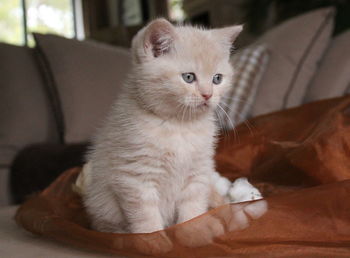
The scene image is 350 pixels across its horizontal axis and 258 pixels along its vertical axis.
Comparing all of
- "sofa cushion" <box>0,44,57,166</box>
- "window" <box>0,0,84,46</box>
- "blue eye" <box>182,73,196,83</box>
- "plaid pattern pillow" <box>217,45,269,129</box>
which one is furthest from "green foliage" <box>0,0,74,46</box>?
"blue eye" <box>182,73,196,83</box>

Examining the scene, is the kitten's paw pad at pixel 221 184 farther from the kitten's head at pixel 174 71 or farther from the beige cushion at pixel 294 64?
the beige cushion at pixel 294 64

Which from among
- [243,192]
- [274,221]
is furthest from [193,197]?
[274,221]

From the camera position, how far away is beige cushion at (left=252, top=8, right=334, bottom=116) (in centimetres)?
181

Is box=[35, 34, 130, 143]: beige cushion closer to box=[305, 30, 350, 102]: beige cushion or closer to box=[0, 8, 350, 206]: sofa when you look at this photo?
box=[0, 8, 350, 206]: sofa

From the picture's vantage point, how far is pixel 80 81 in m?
1.88

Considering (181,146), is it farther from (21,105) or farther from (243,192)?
(21,105)

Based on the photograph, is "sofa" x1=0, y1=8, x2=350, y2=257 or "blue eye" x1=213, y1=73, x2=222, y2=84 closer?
"blue eye" x1=213, y1=73, x2=222, y2=84

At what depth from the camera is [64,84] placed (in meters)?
1.84

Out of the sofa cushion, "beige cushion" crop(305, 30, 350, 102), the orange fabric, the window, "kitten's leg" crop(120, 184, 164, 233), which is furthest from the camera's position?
the window

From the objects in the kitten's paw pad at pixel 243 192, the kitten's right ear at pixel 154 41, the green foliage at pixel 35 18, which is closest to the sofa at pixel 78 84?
the kitten's paw pad at pixel 243 192

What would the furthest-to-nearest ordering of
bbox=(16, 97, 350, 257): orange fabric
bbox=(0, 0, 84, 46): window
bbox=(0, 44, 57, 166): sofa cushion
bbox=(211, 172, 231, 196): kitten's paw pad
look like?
bbox=(0, 0, 84, 46): window < bbox=(0, 44, 57, 166): sofa cushion < bbox=(211, 172, 231, 196): kitten's paw pad < bbox=(16, 97, 350, 257): orange fabric

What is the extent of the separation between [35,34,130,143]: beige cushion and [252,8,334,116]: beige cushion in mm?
730

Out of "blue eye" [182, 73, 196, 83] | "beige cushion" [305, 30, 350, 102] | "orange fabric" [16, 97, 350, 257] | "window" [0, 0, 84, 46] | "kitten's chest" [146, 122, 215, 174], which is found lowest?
"orange fabric" [16, 97, 350, 257]

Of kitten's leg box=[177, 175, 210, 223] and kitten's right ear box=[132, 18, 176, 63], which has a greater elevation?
kitten's right ear box=[132, 18, 176, 63]
